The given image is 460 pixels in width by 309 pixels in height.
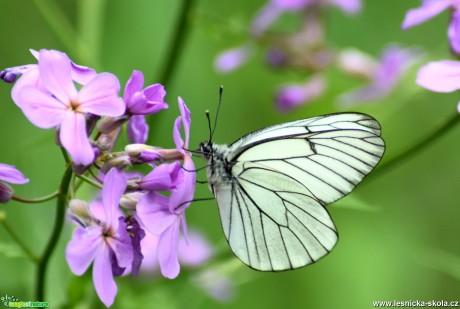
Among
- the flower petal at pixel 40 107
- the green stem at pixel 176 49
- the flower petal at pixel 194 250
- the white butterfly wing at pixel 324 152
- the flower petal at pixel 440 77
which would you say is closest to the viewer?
the flower petal at pixel 40 107

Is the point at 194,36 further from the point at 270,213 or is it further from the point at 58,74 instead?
the point at 58,74

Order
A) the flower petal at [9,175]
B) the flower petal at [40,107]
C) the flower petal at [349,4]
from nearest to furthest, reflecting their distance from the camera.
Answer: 1. the flower petal at [40,107]
2. the flower petal at [9,175]
3. the flower petal at [349,4]

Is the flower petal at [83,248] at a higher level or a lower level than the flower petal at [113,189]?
lower

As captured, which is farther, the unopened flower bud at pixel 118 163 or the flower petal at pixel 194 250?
the flower petal at pixel 194 250

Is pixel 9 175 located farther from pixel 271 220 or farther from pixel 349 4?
pixel 349 4

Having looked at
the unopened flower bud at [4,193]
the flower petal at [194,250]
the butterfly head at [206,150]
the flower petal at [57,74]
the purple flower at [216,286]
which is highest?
the flower petal at [57,74]

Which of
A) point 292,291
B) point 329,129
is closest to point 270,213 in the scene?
point 329,129

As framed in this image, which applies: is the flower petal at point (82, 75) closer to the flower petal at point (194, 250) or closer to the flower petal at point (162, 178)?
the flower petal at point (162, 178)

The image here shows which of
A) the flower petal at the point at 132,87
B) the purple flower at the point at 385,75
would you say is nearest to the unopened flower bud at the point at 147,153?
the flower petal at the point at 132,87
